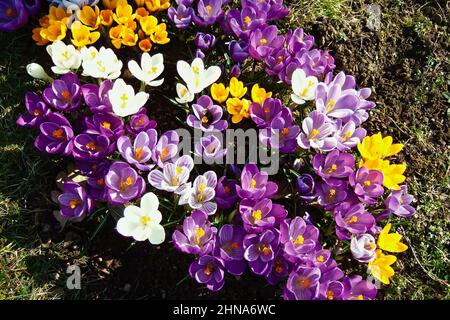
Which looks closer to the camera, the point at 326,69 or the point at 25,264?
the point at 25,264

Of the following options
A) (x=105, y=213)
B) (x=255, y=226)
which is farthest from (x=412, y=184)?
(x=105, y=213)

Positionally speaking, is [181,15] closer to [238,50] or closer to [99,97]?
[238,50]

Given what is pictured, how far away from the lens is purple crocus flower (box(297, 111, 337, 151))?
2.10 metres

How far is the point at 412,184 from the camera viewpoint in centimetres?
246

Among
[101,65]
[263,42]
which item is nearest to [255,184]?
[263,42]

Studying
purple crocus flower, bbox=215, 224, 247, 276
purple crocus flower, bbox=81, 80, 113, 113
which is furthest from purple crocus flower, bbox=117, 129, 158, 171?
purple crocus flower, bbox=215, 224, 247, 276

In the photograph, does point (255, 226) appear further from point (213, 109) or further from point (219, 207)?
point (213, 109)

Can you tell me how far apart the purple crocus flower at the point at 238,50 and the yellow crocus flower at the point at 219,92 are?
170 millimetres

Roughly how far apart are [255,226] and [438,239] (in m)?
0.92

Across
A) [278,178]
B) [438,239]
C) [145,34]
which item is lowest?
[438,239]

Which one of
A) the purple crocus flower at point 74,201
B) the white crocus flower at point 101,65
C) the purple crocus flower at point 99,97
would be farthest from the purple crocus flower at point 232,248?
the white crocus flower at point 101,65

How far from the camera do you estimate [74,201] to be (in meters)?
2.02

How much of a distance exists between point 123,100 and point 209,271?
2.42 ft

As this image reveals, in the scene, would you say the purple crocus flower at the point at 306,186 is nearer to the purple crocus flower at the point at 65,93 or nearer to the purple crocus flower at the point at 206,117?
the purple crocus flower at the point at 206,117
